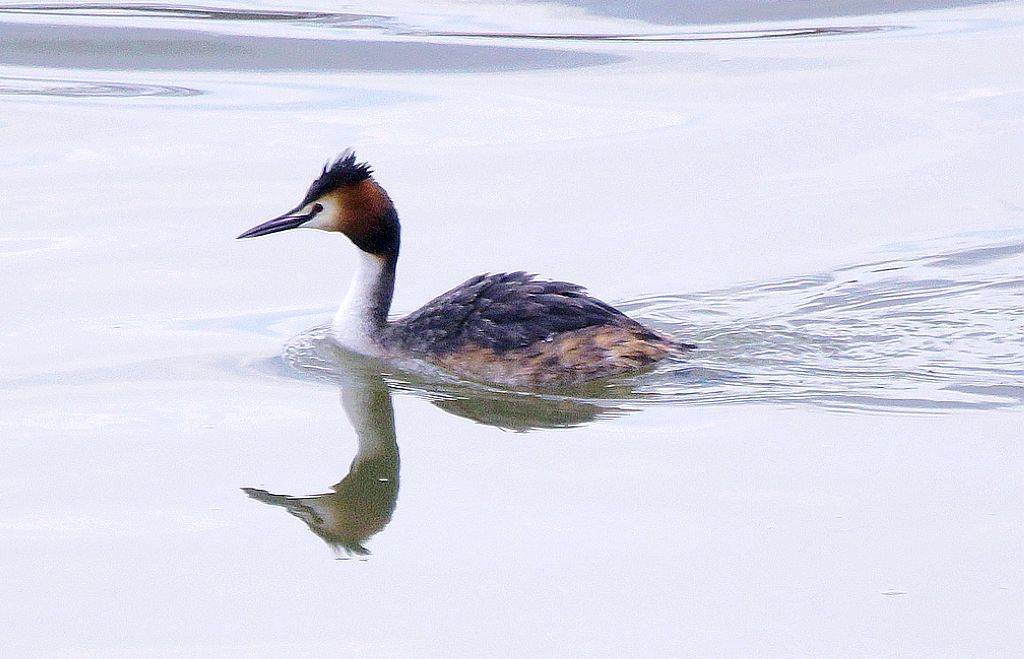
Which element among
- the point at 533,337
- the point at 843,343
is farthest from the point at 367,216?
the point at 843,343

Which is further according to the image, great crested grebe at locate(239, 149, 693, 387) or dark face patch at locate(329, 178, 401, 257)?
dark face patch at locate(329, 178, 401, 257)

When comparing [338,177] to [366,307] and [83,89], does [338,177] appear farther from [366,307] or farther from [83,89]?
[83,89]

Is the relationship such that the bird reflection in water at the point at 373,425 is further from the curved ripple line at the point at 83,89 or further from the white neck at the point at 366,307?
the curved ripple line at the point at 83,89

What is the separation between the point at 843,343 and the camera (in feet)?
24.6

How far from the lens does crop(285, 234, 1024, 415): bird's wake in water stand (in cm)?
677

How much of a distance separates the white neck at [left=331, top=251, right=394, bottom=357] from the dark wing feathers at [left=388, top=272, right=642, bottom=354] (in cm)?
20

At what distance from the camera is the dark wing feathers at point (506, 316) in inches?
280

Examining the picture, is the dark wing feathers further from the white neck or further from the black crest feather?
the black crest feather

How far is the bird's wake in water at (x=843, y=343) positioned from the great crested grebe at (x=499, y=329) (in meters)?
0.09

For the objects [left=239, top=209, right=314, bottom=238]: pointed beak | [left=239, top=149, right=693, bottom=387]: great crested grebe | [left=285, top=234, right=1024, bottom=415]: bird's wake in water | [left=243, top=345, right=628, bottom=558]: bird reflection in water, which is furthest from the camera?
[left=239, top=209, right=314, bottom=238]: pointed beak

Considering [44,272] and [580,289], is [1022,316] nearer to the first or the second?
[580,289]

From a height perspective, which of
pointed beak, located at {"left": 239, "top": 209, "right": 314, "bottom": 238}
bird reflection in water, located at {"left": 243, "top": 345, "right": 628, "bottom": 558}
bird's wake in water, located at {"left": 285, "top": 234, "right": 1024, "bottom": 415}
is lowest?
bird reflection in water, located at {"left": 243, "top": 345, "right": 628, "bottom": 558}

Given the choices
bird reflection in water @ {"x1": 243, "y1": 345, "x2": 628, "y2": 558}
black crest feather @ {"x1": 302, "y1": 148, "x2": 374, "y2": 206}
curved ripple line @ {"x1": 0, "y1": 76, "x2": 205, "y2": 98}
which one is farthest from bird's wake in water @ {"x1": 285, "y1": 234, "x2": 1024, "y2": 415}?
curved ripple line @ {"x1": 0, "y1": 76, "x2": 205, "y2": 98}

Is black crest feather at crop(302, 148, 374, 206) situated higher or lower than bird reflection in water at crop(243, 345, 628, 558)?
higher
